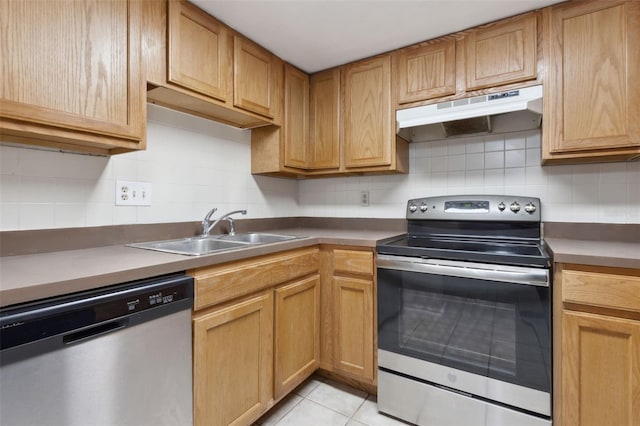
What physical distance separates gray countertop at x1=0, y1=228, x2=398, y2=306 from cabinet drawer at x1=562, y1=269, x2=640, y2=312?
128 cm

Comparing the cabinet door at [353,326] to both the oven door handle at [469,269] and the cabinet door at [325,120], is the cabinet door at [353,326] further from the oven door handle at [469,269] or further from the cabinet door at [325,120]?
the cabinet door at [325,120]

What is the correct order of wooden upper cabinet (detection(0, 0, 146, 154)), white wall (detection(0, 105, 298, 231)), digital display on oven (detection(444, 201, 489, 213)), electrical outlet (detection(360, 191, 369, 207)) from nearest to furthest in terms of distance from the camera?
wooden upper cabinet (detection(0, 0, 146, 154))
white wall (detection(0, 105, 298, 231))
digital display on oven (detection(444, 201, 489, 213))
electrical outlet (detection(360, 191, 369, 207))

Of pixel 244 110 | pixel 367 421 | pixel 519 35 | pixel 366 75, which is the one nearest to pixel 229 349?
pixel 367 421

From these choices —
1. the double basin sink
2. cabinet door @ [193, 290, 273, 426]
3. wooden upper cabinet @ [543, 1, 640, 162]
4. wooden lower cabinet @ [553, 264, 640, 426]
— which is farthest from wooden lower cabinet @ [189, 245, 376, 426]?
wooden upper cabinet @ [543, 1, 640, 162]

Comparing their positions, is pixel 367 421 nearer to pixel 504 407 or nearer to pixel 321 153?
pixel 504 407

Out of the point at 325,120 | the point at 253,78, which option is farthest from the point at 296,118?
the point at 253,78

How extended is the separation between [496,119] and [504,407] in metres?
1.50

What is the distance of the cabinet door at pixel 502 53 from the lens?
63.9 inches

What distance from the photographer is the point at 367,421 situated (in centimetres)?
163

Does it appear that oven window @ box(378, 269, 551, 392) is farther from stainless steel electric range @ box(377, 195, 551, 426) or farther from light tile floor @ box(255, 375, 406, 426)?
light tile floor @ box(255, 375, 406, 426)

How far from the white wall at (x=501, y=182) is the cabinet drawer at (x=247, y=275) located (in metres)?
0.81

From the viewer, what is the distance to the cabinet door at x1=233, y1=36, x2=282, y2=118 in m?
1.80

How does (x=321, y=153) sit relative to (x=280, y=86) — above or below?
below

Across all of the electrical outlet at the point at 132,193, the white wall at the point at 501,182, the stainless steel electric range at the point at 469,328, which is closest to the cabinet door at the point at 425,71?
the white wall at the point at 501,182
